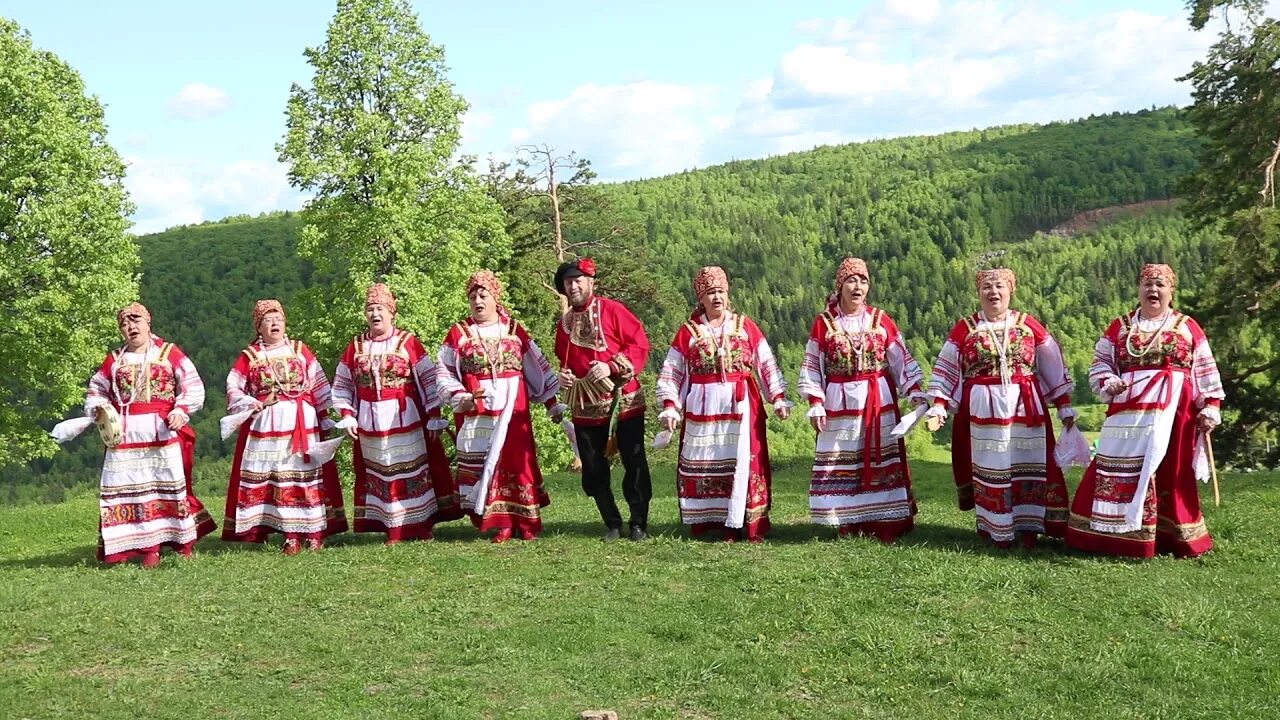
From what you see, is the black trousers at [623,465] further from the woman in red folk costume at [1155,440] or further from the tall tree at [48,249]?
the tall tree at [48,249]

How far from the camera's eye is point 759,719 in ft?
19.9

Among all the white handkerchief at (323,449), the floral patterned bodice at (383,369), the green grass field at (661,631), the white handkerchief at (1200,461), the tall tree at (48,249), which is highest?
the tall tree at (48,249)

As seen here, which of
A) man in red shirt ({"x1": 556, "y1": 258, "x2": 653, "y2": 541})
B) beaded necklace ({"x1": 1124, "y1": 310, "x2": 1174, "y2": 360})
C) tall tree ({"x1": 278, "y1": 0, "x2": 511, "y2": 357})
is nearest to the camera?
beaded necklace ({"x1": 1124, "y1": 310, "x2": 1174, "y2": 360})

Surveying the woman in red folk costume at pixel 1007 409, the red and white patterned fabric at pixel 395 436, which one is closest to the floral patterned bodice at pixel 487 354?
the red and white patterned fabric at pixel 395 436

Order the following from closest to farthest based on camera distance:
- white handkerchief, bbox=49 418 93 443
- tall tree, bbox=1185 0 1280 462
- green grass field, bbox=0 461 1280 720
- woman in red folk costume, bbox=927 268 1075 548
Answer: green grass field, bbox=0 461 1280 720 → woman in red folk costume, bbox=927 268 1075 548 → white handkerchief, bbox=49 418 93 443 → tall tree, bbox=1185 0 1280 462

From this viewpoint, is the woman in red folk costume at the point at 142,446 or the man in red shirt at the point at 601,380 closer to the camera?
the man in red shirt at the point at 601,380

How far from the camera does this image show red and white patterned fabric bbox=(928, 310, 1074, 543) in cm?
879

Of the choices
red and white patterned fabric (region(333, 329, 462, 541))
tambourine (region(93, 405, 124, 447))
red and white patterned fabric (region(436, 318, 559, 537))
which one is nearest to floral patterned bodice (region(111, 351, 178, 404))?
tambourine (region(93, 405, 124, 447))

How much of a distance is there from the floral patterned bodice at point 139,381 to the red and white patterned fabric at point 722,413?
13.6 ft

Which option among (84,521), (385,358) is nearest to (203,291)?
(84,521)

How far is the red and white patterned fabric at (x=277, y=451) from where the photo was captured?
9883 millimetres

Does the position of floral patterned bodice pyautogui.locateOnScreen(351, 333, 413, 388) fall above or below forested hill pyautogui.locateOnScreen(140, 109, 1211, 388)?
below

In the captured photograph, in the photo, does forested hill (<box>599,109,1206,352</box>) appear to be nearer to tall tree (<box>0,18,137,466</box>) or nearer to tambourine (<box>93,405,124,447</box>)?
tall tree (<box>0,18,137,466</box>)

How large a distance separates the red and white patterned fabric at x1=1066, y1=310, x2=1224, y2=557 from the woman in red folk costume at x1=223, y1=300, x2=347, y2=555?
20.1 feet
